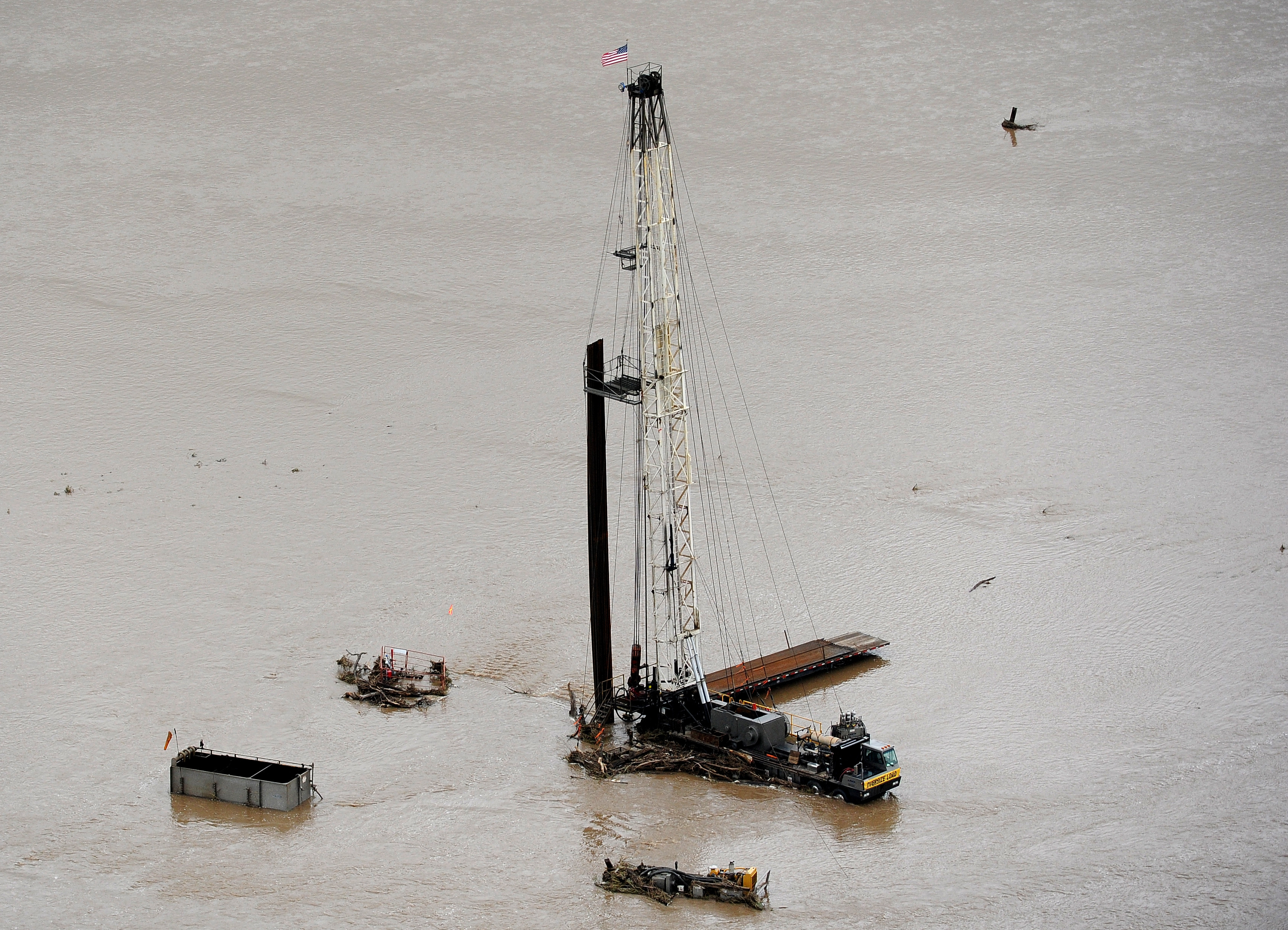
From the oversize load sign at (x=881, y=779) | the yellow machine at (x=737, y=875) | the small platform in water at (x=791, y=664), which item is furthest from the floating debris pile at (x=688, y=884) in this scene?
the small platform in water at (x=791, y=664)

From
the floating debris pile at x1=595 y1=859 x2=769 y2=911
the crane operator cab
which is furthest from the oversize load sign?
the floating debris pile at x1=595 y1=859 x2=769 y2=911

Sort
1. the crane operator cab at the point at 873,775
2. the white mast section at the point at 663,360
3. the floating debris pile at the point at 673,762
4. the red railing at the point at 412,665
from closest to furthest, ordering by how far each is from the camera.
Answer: the crane operator cab at the point at 873,775 → the floating debris pile at the point at 673,762 → the white mast section at the point at 663,360 → the red railing at the point at 412,665

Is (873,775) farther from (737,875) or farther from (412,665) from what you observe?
(412,665)

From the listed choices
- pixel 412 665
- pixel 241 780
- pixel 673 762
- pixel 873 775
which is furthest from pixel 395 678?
pixel 873 775

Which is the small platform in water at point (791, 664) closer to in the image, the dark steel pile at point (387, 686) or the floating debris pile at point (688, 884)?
the dark steel pile at point (387, 686)

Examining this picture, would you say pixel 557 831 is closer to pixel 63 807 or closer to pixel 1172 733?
pixel 63 807

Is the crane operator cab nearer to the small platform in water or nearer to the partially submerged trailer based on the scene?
the small platform in water

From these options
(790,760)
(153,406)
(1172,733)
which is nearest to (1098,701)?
(1172,733)
